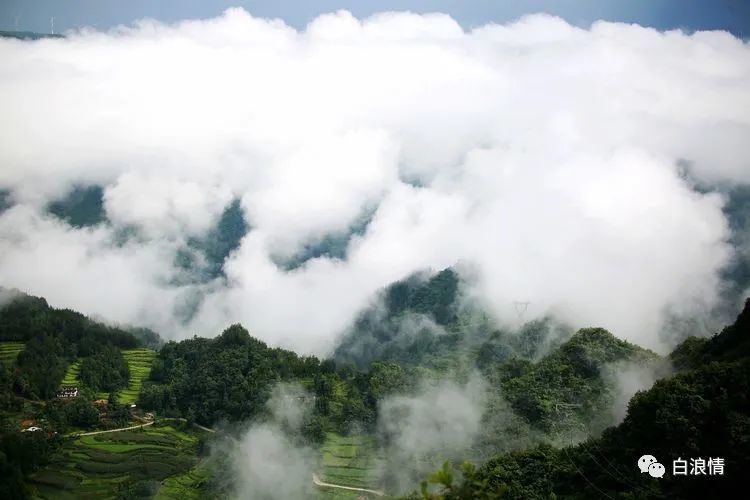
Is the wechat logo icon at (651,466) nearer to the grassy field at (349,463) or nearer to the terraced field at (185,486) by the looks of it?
the grassy field at (349,463)

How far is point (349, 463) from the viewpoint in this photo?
6825 centimetres

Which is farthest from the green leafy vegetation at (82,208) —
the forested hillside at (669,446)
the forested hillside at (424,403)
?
the forested hillside at (669,446)

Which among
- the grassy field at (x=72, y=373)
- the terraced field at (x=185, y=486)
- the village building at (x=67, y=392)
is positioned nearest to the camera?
the terraced field at (x=185, y=486)

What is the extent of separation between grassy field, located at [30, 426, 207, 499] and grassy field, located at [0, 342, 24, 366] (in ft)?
70.0

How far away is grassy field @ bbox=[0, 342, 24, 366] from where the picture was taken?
83875 millimetres

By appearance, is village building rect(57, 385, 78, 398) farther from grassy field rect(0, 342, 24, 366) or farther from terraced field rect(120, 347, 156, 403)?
grassy field rect(0, 342, 24, 366)

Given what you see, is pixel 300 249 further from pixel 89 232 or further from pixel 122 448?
pixel 122 448

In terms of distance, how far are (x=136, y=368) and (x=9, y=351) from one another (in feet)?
65.4

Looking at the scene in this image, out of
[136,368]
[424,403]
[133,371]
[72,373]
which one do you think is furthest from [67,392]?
[424,403]

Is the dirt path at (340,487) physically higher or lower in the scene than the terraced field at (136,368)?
lower

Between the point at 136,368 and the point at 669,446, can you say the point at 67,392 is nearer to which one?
the point at 136,368

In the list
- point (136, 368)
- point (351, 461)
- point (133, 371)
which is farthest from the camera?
point (136, 368)

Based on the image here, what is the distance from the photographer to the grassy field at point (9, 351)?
8388 centimetres

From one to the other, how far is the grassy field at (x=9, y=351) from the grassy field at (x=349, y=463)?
50142 millimetres
